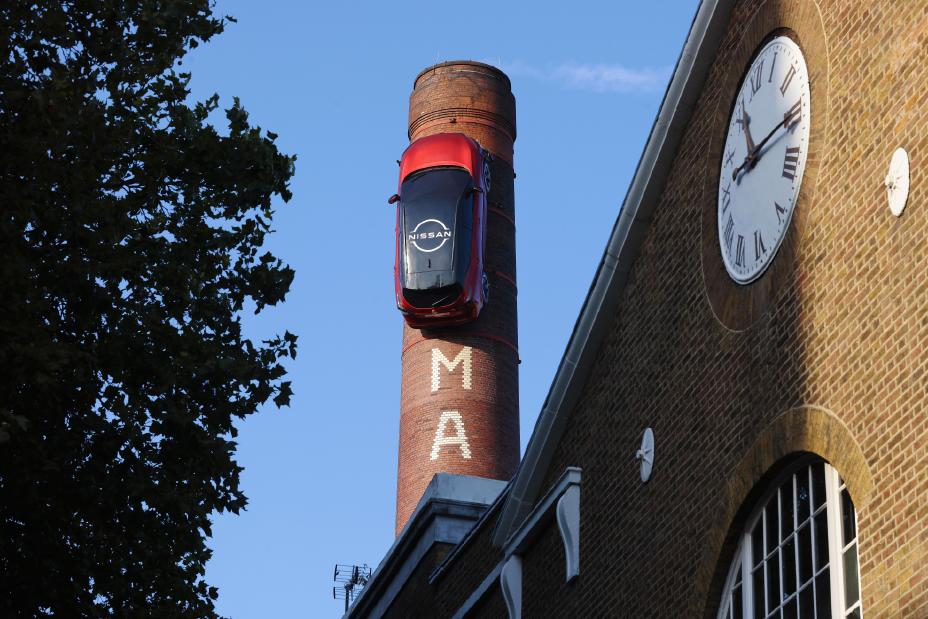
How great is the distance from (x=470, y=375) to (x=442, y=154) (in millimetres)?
5983

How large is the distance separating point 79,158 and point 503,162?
29855 millimetres

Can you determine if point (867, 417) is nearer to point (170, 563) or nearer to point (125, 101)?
point (170, 563)

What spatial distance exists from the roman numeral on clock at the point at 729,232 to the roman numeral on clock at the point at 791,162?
789mm

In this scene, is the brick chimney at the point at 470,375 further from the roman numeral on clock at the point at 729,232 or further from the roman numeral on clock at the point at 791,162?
the roman numeral on clock at the point at 791,162

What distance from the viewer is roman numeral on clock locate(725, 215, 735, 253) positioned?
12.9 metres

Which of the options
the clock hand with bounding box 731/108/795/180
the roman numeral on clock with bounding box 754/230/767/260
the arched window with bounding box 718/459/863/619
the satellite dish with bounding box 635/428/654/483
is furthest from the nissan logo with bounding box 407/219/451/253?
the arched window with bounding box 718/459/863/619

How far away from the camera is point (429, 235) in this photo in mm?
38531

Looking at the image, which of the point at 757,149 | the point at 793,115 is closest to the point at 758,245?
the point at 757,149

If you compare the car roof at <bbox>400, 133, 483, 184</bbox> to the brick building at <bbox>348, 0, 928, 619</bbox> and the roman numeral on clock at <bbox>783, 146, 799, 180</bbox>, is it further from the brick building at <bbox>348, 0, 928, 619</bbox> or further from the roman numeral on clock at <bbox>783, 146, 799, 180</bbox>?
the roman numeral on clock at <bbox>783, 146, 799, 180</bbox>

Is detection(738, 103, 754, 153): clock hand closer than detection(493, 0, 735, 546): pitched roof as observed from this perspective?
Yes

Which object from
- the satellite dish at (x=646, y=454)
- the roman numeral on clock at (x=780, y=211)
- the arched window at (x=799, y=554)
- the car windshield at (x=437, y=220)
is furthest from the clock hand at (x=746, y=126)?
the car windshield at (x=437, y=220)

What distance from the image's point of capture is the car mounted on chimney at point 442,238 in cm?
3822

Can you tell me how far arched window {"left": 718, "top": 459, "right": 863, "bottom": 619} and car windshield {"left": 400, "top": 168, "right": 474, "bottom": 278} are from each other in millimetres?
Answer: 26578

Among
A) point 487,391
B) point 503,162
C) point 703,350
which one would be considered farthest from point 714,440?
point 503,162
